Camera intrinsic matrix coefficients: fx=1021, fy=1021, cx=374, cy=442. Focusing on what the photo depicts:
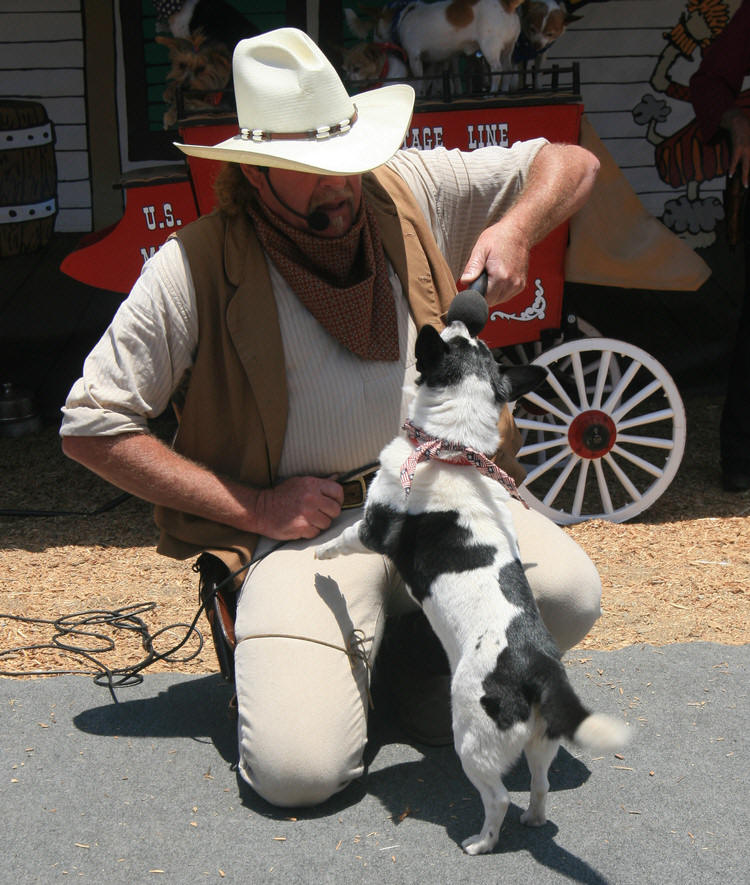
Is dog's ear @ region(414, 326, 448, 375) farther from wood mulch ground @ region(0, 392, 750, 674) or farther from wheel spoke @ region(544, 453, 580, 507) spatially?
wheel spoke @ region(544, 453, 580, 507)

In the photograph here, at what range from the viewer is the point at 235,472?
2887mm

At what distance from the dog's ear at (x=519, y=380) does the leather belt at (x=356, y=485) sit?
567 mm

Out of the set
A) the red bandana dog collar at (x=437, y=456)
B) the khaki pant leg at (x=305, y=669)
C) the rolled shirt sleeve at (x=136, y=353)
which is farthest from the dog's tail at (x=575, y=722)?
the rolled shirt sleeve at (x=136, y=353)

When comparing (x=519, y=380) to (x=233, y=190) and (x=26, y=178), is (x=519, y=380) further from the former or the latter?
(x=26, y=178)

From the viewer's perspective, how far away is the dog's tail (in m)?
2.01

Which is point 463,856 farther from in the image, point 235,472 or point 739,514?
point 739,514

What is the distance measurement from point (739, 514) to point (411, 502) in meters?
2.79

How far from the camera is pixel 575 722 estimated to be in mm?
2080

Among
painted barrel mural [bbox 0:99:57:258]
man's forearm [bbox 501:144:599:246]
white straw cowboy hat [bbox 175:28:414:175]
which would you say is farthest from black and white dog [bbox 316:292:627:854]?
painted barrel mural [bbox 0:99:57:258]

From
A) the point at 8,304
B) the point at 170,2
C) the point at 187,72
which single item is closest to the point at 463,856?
the point at 187,72

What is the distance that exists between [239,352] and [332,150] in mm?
579

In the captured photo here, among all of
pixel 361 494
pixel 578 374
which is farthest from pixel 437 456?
pixel 578 374

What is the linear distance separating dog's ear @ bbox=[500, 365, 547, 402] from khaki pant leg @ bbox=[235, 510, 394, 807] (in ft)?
2.21

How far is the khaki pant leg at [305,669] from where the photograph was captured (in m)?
2.50
